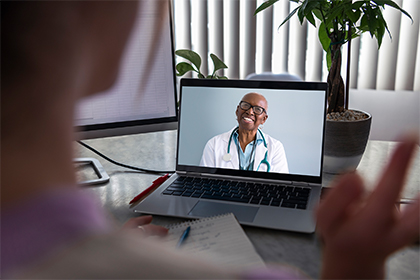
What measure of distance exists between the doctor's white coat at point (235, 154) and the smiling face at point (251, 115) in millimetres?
34

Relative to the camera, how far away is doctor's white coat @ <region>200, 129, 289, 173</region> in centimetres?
85

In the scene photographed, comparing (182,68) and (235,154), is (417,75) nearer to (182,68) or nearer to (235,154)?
(182,68)

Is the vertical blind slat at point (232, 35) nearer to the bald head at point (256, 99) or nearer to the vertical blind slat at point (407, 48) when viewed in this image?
the vertical blind slat at point (407, 48)

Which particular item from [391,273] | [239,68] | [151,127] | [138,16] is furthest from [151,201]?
[239,68]

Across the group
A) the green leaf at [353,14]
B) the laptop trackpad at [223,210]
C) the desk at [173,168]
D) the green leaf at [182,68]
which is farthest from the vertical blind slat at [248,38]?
the laptop trackpad at [223,210]

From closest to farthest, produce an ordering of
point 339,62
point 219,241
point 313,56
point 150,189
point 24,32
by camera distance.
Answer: point 24,32
point 219,241
point 150,189
point 339,62
point 313,56

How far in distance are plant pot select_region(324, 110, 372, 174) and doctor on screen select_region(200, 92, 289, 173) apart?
0.53 feet

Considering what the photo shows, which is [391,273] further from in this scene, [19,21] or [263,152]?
[19,21]

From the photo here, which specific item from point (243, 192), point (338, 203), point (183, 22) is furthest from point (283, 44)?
point (338, 203)

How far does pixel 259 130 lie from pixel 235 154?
83 millimetres

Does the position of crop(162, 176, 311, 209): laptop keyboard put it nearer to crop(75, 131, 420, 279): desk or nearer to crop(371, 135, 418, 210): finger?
crop(75, 131, 420, 279): desk

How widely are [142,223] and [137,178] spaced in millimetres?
319

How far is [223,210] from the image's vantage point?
718mm

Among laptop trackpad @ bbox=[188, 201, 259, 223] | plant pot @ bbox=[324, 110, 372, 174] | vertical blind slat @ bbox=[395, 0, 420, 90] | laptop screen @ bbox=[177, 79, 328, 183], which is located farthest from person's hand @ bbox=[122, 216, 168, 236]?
vertical blind slat @ bbox=[395, 0, 420, 90]
